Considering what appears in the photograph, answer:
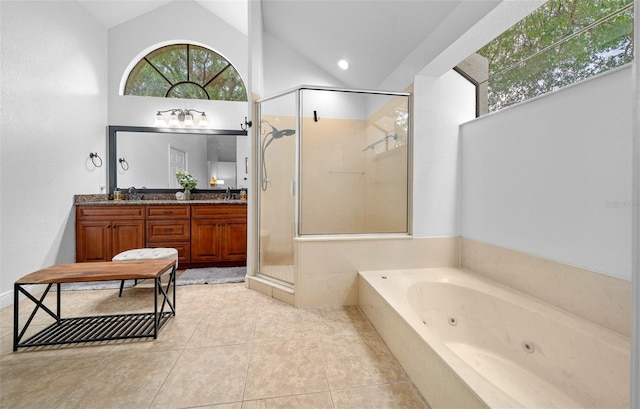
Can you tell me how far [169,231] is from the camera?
3.12m

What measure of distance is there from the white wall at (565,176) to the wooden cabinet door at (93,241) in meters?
3.88

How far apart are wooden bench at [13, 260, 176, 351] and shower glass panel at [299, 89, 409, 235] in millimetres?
1239

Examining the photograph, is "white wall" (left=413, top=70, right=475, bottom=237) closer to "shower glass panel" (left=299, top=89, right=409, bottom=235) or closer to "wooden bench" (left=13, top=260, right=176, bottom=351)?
"shower glass panel" (left=299, top=89, right=409, bottom=235)

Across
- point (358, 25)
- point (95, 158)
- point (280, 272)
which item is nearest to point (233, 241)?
point (280, 272)

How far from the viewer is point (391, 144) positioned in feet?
8.83

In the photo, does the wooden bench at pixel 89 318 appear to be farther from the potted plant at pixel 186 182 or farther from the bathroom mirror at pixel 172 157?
the bathroom mirror at pixel 172 157

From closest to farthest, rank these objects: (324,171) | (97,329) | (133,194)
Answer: (97,329) < (324,171) < (133,194)

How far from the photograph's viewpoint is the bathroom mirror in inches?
139

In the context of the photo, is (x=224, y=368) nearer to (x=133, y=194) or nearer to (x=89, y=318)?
(x=89, y=318)

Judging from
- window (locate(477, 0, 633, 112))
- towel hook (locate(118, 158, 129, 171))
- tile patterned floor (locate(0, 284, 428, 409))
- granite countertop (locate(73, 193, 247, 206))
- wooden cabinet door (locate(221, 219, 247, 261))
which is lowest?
tile patterned floor (locate(0, 284, 428, 409))

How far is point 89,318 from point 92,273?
527mm

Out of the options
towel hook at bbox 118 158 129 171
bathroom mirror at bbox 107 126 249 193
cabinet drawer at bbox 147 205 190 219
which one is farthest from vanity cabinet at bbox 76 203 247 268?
towel hook at bbox 118 158 129 171

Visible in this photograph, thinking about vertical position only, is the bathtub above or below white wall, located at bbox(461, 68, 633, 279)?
below

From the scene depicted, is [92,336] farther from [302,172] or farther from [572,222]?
[572,222]
